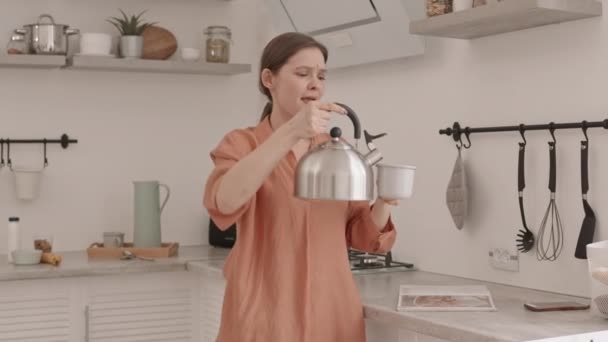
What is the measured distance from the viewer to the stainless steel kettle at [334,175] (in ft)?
6.83

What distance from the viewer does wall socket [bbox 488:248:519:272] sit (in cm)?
306

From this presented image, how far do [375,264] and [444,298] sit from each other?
780 millimetres

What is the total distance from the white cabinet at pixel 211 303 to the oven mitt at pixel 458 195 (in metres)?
0.87

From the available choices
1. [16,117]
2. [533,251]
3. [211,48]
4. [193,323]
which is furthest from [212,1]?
[533,251]

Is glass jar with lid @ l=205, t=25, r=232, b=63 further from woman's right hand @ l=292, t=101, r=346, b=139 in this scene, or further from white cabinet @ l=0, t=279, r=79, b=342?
woman's right hand @ l=292, t=101, r=346, b=139

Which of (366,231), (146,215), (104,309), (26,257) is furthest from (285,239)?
(146,215)

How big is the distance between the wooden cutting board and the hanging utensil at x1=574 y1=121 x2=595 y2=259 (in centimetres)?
203

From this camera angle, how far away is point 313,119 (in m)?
2.11

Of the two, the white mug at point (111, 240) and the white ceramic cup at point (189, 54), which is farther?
the white ceramic cup at point (189, 54)

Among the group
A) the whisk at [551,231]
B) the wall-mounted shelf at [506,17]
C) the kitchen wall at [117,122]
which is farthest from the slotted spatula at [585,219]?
the kitchen wall at [117,122]

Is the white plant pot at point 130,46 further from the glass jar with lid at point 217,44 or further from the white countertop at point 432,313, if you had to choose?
the white countertop at point 432,313

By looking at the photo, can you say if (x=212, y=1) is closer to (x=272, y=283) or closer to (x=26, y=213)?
(x=26, y=213)

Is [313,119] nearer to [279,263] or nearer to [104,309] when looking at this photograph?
[279,263]

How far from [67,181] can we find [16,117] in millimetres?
342
